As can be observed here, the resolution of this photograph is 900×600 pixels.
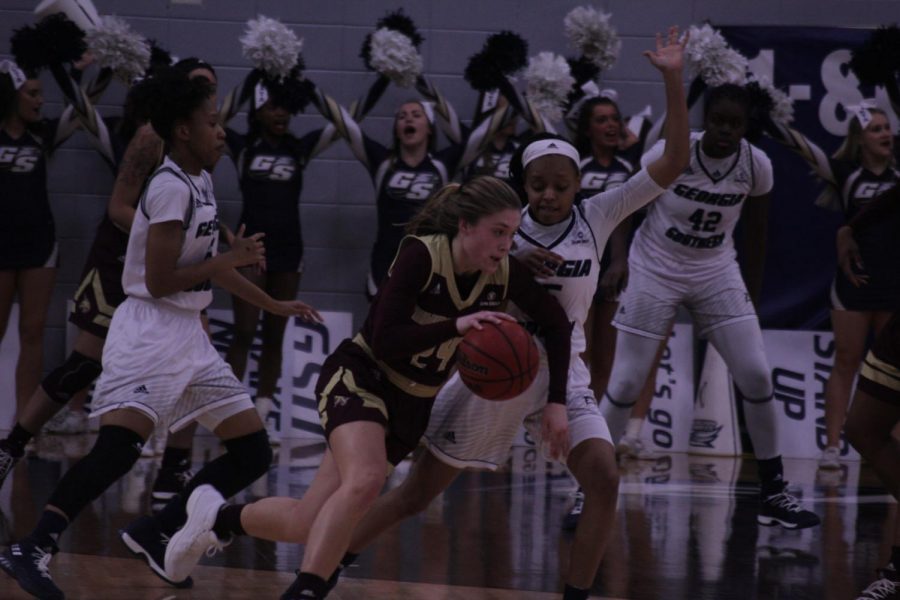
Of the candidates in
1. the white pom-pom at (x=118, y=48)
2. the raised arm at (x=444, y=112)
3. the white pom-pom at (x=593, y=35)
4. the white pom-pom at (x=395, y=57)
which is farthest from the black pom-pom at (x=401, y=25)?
the white pom-pom at (x=118, y=48)

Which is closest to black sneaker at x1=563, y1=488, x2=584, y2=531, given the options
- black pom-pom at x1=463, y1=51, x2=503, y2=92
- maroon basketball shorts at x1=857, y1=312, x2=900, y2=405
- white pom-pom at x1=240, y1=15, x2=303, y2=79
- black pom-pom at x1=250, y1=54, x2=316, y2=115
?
maroon basketball shorts at x1=857, y1=312, x2=900, y2=405

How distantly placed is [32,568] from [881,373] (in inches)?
122

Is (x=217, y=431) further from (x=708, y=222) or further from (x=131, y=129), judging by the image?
(x=131, y=129)

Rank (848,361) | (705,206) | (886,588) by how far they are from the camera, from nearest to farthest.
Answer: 1. (886,588)
2. (705,206)
3. (848,361)

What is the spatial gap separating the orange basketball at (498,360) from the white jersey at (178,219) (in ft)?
4.02

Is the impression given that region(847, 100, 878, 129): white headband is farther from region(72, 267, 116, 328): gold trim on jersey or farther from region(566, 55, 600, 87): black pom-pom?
region(72, 267, 116, 328): gold trim on jersey

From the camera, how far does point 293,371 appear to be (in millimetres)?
8672

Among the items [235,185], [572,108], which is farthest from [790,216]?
[235,185]

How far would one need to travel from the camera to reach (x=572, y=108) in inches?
331

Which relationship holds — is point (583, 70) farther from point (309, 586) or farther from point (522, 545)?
point (309, 586)

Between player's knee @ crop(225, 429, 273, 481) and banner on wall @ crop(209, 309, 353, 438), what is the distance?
3.84 meters

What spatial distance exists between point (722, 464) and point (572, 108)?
246 cm

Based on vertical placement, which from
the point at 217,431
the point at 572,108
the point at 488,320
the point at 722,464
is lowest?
the point at 722,464

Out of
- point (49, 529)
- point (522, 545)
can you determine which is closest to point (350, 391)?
point (49, 529)
